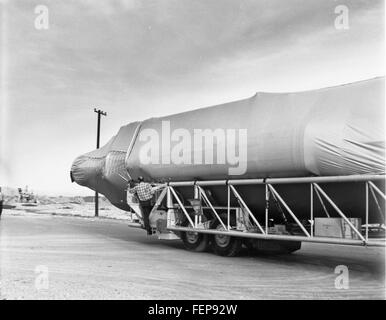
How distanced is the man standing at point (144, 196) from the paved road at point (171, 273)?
0.92m

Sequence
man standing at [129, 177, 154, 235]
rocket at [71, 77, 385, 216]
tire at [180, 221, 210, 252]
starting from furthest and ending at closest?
man standing at [129, 177, 154, 235] → tire at [180, 221, 210, 252] → rocket at [71, 77, 385, 216]

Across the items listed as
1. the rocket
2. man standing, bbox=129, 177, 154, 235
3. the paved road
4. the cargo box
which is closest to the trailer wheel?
the paved road

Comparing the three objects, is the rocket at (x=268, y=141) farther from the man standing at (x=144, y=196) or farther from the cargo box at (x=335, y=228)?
the cargo box at (x=335, y=228)

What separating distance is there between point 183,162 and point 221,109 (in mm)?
1747

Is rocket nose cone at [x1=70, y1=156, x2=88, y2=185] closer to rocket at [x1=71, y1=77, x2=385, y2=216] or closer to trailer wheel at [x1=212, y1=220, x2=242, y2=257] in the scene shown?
rocket at [x1=71, y1=77, x2=385, y2=216]

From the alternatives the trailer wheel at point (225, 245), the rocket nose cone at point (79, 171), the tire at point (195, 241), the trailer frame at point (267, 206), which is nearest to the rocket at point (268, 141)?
the trailer frame at point (267, 206)

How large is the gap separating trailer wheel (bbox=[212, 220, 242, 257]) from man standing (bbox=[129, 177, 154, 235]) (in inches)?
93.9

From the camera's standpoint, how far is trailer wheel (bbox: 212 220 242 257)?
12289mm

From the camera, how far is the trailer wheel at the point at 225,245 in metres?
12.3

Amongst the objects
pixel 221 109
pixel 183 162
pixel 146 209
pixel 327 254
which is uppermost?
pixel 221 109
